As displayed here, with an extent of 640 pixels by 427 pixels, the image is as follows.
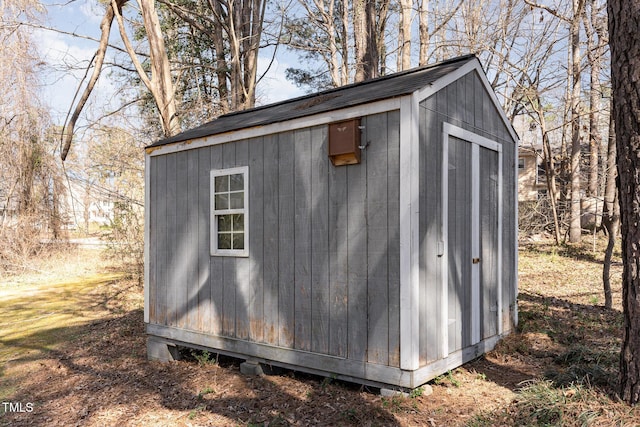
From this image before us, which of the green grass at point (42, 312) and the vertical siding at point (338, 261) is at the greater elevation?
the vertical siding at point (338, 261)

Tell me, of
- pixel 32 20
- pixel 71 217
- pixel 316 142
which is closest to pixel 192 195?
pixel 316 142

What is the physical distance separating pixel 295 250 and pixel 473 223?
1836 mm

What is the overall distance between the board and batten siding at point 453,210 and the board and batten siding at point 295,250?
329mm

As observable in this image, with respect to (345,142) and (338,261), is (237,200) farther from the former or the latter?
(345,142)

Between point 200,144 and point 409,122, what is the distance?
8.96 ft

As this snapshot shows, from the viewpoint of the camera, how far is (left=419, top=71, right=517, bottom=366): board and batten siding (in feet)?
13.7

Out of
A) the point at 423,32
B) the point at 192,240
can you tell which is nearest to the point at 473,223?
the point at 192,240

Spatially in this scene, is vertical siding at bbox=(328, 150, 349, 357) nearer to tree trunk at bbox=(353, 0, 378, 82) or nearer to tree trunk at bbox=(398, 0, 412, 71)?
tree trunk at bbox=(353, 0, 378, 82)

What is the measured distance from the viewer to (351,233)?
14.1 ft

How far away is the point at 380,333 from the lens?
13.3 feet

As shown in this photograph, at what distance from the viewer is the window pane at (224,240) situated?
A: 17.7ft

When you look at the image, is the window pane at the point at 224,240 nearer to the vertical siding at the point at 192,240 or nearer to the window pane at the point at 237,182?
the vertical siding at the point at 192,240

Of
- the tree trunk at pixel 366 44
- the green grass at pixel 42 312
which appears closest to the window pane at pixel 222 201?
the green grass at pixel 42 312

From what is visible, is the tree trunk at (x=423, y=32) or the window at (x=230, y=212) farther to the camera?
the tree trunk at (x=423, y=32)
